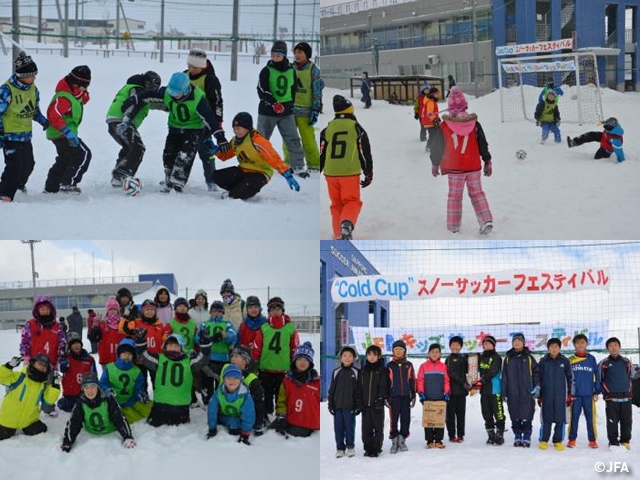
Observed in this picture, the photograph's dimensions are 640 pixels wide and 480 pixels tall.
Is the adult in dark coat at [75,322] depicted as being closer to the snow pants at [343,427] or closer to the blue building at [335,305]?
the blue building at [335,305]

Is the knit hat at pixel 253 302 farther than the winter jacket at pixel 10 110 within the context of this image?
No

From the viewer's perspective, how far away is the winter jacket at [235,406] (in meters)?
4.98

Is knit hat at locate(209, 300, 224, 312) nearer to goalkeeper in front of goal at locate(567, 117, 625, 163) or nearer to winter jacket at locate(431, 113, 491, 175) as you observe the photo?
winter jacket at locate(431, 113, 491, 175)

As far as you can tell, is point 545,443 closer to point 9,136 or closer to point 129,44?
point 9,136

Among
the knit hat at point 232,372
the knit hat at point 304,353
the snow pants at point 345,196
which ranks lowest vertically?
the knit hat at point 232,372

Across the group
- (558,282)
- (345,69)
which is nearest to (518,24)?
(345,69)

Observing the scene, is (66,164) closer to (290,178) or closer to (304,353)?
(290,178)

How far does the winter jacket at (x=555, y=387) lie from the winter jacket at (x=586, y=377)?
71 mm

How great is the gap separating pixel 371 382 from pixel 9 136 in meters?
3.50

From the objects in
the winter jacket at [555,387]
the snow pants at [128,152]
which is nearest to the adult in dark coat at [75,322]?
the snow pants at [128,152]

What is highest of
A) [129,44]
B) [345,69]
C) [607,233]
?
[129,44]

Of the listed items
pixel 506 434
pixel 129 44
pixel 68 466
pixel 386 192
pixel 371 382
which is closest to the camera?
pixel 68 466

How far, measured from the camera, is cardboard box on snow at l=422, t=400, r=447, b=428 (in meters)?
5.97

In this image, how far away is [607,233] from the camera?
7070 millimetres
